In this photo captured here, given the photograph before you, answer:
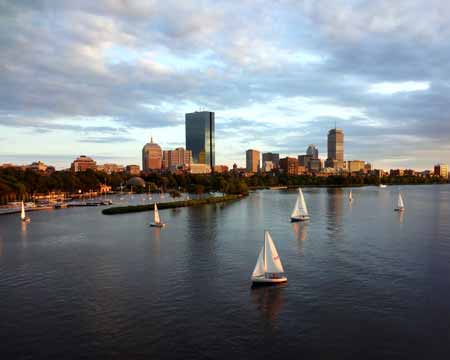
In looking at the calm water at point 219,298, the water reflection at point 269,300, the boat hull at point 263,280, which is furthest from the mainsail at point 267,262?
the calm water at point 219,298

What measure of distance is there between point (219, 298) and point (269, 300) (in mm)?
5585

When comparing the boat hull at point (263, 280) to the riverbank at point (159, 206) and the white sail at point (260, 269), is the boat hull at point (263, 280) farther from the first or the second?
the riverbank at point (159, 206)

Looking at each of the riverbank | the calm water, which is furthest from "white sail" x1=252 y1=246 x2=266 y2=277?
the riverbank

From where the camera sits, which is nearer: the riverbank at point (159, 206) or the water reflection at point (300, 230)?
the water reflection at point (300, 230)

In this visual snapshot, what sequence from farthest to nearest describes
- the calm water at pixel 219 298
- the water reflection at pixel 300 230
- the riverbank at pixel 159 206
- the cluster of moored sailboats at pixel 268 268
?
1. the riverbank at pixel 159 206
2. the water reflection at pixel 300 230
3. the cluster of moored sailboats at pixel 268 268
4. the calm water at pixel 219 298

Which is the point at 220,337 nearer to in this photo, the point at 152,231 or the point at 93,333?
the point at 93,333

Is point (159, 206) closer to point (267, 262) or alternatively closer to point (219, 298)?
point (267, 262)

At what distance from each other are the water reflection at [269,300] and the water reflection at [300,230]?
3541cm

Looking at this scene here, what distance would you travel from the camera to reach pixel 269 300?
150 ft

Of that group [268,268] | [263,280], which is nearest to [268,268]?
[268,268]

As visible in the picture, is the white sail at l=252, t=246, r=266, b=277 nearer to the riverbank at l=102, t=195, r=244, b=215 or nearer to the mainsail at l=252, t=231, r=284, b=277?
the mainsail at l=252, t=231, r=284, b=277

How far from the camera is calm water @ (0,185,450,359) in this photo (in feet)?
116

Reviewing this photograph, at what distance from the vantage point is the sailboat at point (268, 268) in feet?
166

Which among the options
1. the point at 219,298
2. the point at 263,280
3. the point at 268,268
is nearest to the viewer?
the point at 219,298
